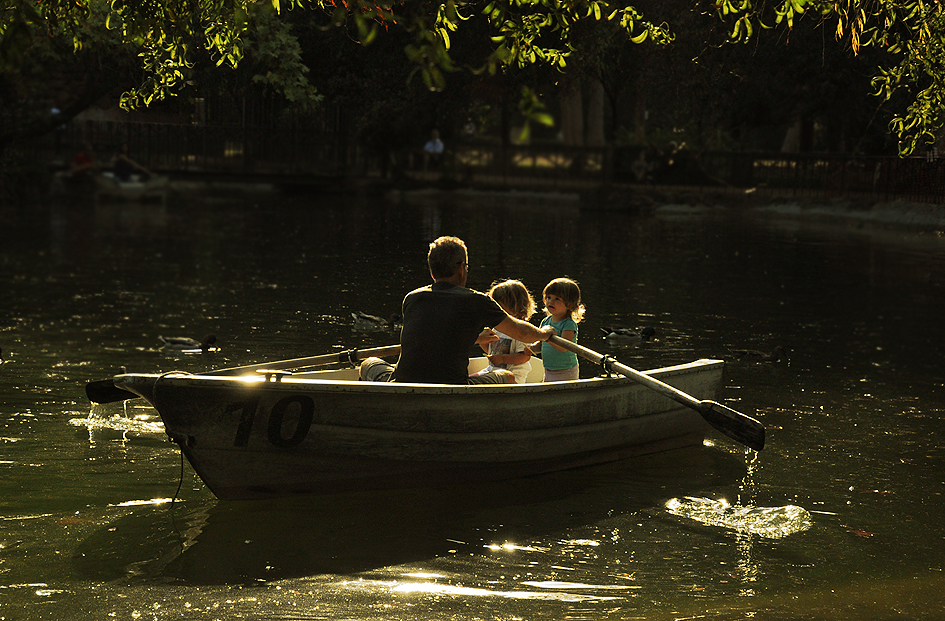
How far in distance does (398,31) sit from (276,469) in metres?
12.6

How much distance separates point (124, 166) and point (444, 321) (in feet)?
103

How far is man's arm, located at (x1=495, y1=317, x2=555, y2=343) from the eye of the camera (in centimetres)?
760

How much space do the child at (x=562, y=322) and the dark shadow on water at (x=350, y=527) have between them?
805 millimetres

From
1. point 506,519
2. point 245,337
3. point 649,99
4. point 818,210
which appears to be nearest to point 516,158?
point 649,99

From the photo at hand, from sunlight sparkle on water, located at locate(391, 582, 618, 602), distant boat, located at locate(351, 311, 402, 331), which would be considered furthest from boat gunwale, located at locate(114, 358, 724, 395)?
distant boat, located at locate(351, 311, 402, 331)

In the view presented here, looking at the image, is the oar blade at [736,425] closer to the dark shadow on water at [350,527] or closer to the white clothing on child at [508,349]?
the dark shadow on water at [350,527]

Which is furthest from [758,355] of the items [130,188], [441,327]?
[130,188]

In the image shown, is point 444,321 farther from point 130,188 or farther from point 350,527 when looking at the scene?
point 130,188


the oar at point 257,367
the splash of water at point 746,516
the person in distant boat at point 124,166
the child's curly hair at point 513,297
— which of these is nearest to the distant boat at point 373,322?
the oar at point 257,367

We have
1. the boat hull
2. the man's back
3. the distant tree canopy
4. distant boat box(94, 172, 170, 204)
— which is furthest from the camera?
distant boat box(94, 172, 170, 204)

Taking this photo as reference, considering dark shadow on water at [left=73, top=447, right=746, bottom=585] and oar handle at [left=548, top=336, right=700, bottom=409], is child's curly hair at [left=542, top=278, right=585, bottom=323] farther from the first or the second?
dark shadow on water at [left=73, top=447, right=746, bottom=585]

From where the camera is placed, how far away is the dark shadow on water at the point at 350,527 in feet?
20.5

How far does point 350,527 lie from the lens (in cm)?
690

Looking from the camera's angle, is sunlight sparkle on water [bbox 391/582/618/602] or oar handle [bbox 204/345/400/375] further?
oar handle [bbox 204/345/400/375]
